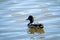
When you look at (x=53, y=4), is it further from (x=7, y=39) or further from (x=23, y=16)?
(x=7, y=39)

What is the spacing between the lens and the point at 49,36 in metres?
17.0

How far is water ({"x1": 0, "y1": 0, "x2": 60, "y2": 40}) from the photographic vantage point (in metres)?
17.0

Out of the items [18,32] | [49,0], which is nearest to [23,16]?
[18,32]

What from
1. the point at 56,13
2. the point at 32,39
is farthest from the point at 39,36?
the point at 56,13

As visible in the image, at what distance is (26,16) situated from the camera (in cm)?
2102

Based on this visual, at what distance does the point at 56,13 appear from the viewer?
21.9m

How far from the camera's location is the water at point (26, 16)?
1696cm

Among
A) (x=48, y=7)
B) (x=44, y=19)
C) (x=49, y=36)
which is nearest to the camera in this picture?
(x=49, y=36)

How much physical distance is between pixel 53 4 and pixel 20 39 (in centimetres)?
858

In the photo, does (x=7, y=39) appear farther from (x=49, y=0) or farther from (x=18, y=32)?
(x=49, y=0)

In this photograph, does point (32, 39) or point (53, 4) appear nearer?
point (32, 39)

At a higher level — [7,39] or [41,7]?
[41,7]

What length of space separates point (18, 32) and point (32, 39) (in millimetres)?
1727

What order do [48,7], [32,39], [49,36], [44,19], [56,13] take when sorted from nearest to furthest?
1. [32,39]
2. [49,36]
3. [44,19]
4. [56,13]
5. [48,7]
